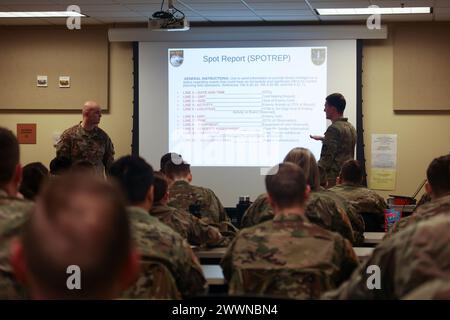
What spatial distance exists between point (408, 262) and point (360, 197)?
143 inches

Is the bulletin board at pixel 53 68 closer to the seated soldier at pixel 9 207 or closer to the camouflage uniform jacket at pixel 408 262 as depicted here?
the seated soldier at pixel 9 207

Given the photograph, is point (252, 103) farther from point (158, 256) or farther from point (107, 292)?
point (107, 292)

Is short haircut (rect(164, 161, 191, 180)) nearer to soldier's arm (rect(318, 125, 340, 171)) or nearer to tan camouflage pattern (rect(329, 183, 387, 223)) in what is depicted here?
tan camouflage pattern (rect(329, 183, 387, 223))

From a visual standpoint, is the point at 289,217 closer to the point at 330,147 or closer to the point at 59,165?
the point at 59,165

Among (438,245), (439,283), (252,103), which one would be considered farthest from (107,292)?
(252,103)

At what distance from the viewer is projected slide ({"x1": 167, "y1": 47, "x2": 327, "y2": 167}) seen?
8.73 metres

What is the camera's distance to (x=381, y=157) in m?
8.84

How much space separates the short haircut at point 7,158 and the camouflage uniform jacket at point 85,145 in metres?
4.03

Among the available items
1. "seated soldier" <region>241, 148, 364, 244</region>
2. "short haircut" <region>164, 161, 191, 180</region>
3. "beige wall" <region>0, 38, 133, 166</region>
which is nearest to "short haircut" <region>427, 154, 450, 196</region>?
"seated soldier" <region>241, 148, 364, 244</region>

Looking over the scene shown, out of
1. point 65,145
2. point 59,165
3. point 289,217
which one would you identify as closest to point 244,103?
point 65,145

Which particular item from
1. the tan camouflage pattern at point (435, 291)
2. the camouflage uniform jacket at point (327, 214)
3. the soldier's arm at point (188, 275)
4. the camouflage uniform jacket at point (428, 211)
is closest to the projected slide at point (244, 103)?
the camouflage uniform jacket at point (327, 214)

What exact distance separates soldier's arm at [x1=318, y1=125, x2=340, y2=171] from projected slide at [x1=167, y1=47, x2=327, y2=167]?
2.02 meters
